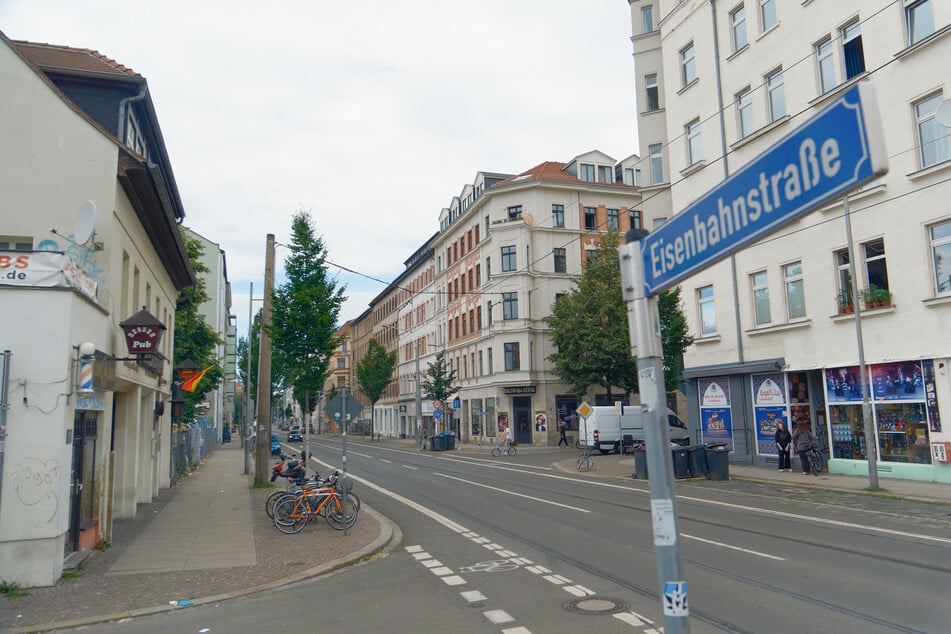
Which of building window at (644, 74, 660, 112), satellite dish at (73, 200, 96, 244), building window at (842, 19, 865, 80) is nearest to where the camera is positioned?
satellite dish at (73, 200, 96, 244)

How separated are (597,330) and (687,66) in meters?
15.6

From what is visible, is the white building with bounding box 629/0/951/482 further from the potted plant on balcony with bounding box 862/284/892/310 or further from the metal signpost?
the metal signpost

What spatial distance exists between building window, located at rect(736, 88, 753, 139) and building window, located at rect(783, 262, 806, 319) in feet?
16.3

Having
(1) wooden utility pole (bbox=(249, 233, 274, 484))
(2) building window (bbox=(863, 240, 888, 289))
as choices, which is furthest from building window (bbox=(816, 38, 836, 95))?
(1) wooden utility pole (bbox=(249, 233, 274, 484))

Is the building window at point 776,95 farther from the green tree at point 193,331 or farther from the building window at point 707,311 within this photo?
the green tree at point 193,331

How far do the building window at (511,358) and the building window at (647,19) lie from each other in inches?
962

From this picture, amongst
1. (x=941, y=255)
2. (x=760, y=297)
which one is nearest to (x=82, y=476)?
(x=941, y=255)

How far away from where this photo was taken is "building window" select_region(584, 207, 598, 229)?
172 feet

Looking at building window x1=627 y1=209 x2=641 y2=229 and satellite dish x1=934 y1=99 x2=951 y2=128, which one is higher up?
building window x1=627 y1=209 x2=641 y2=229

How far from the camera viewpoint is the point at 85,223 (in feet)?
35.7

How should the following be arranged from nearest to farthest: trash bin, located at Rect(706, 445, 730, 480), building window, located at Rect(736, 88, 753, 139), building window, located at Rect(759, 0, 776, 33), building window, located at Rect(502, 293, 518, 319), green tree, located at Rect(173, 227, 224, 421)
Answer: trash bin, located at Rect(706, 445, 730, 480) → building window, located at Rect(759, 0, 776, 33) → building window, located at Rect(736, 88, 753, 139) → green tree, located at Rect(173, 227, 224, 421) → building window, located at Rect(502, 293, 518, 319)

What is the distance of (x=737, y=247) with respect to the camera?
282 centimetres

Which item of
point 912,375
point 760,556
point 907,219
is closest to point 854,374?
point 912,375

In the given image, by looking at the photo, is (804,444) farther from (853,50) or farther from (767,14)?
(767,14)
